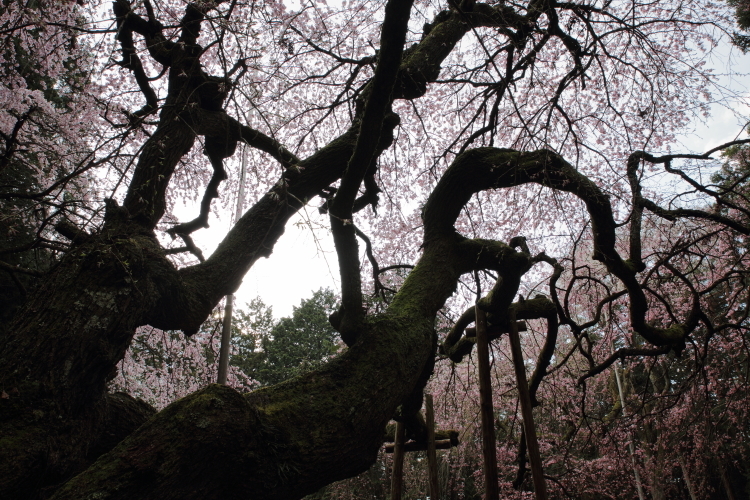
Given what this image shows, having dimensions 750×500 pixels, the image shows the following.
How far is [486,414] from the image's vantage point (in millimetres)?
3768

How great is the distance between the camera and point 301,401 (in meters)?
2.21

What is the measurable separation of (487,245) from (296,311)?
16.6 metres

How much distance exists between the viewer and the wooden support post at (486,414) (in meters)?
3.45

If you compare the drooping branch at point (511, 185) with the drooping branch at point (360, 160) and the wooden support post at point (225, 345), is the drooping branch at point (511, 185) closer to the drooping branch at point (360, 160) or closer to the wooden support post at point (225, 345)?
the drooping branch at point (360, 160)

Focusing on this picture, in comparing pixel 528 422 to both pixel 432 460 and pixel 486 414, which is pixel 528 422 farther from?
pixel 432 460

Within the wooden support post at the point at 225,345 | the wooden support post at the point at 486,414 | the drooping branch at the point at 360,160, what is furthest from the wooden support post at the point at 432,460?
the wooden support post at the point at 225,345

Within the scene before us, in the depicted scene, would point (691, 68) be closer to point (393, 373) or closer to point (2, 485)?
point (393, 373)

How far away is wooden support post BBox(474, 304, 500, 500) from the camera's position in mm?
3449

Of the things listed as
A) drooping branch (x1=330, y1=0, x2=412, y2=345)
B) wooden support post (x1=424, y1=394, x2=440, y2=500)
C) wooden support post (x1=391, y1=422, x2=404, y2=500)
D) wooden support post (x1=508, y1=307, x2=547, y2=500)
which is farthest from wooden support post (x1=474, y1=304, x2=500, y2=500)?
drooping branch (x1=330, y1=0, x2=412, y2=345)

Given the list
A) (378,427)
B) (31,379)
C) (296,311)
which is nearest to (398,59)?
(378,427)

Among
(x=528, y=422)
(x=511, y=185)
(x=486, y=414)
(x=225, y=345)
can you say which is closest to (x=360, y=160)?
(x=511, y=185)

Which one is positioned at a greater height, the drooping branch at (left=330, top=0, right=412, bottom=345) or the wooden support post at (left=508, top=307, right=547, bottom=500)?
the drooping branch at (left=330, top=0, right=412, bottom=345)

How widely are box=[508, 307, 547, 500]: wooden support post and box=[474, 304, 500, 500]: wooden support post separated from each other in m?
0.26

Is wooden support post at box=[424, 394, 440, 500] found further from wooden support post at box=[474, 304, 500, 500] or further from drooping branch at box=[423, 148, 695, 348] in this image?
drooping branch at box=[423, 148, 695, 348]
